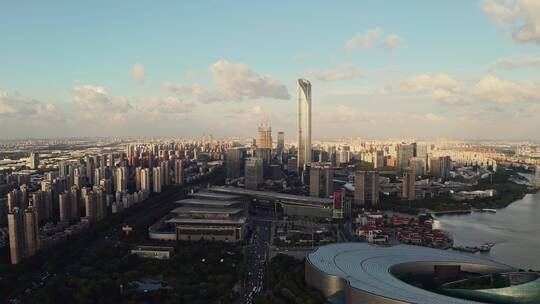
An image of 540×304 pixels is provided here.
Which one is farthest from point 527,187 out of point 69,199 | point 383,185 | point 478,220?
point 69,199

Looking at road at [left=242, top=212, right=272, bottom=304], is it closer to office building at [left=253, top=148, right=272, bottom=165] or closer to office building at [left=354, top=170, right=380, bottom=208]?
office building at [left=354, top=170, right=380, bottom=208]

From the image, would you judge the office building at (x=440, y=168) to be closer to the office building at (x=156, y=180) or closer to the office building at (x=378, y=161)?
the office building at (x=378, y=161)

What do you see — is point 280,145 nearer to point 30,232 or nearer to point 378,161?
point 378,161

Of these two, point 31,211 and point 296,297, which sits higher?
point 31,211

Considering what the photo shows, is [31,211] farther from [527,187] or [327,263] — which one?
[527,187]

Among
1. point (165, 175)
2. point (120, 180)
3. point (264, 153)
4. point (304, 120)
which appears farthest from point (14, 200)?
point (304, 120)
